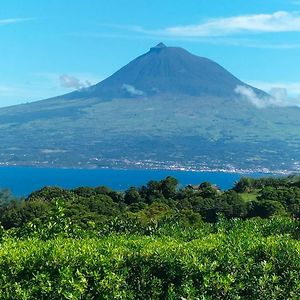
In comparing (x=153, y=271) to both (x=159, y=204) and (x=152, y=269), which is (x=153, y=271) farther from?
(x=159, y=204)

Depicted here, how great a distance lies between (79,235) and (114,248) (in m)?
2.83

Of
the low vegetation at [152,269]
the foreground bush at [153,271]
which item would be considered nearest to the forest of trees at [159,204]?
the low vegetation at [152,269]

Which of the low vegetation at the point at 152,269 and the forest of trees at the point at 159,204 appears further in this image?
the forest of trees at the point at 159,204

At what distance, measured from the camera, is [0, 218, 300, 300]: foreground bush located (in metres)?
9.05

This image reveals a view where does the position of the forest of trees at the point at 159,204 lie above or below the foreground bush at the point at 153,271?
below

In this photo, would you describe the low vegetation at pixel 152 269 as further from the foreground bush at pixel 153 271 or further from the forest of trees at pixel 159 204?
the forest of trees at pixel 159 204

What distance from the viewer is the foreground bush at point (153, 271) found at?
9055 mm

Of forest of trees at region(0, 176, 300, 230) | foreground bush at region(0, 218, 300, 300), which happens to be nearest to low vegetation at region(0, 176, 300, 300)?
foreground bush at region(0, 218, 300, 300)

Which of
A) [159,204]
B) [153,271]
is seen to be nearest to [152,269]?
[153,271]

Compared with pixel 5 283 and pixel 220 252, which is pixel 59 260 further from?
pixel 220 252

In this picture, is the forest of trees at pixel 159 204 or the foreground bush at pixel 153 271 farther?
the forest of trees at pixel 159 204

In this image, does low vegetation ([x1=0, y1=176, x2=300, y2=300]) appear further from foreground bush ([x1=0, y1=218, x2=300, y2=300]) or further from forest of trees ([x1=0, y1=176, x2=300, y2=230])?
forest of trees ([x1=0, y1=176, x2=300, y2=230])

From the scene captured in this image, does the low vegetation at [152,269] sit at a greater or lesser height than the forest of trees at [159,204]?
greater

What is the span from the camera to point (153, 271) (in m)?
9.65
